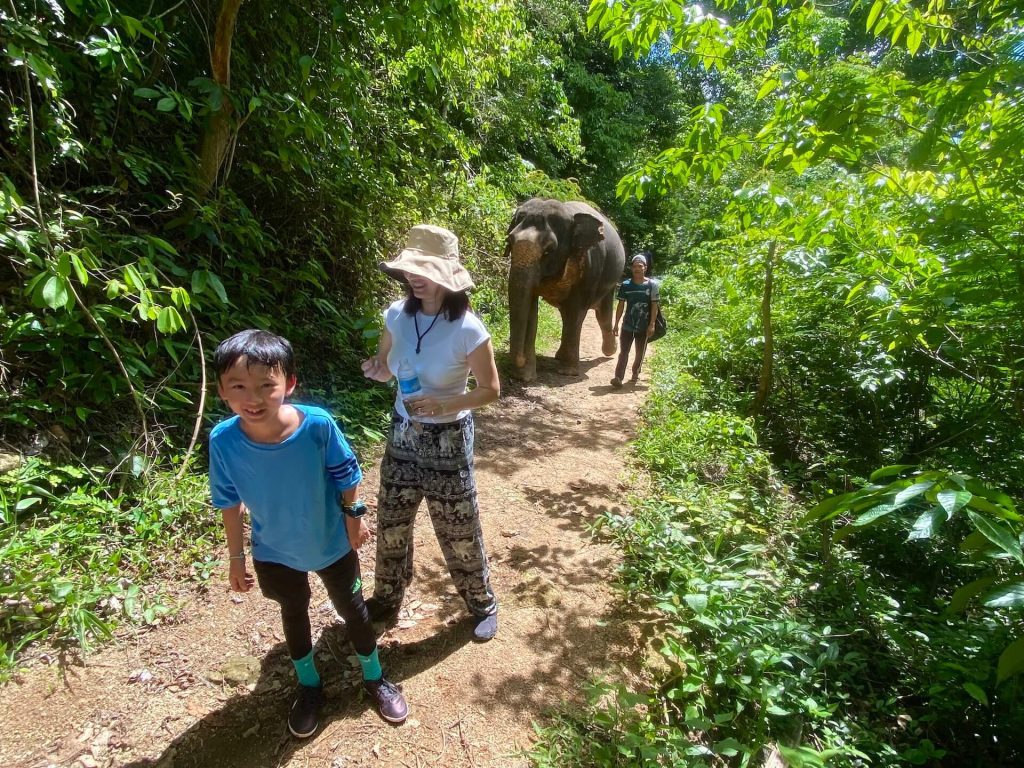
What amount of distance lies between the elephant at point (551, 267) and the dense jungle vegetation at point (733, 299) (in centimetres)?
170

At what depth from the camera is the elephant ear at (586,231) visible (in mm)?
6105

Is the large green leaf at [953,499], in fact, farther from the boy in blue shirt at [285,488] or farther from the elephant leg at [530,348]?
the elephant leg at [530,348]

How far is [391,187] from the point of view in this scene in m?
4.84

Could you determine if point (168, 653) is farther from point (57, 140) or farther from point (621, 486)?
point (621, 486)

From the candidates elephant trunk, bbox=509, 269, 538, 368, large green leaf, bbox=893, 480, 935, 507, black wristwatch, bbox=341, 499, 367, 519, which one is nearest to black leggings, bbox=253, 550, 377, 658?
black wristwatch, bbox=341, 499, 367, 519

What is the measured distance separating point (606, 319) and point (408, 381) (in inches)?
252

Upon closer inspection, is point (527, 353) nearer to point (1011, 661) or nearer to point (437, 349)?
point (437, 349)

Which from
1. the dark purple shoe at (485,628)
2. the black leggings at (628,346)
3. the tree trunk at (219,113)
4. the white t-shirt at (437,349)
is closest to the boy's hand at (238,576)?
the white t-shirt at (437,349)

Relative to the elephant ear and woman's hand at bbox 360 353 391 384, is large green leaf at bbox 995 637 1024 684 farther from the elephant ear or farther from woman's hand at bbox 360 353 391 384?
the elephant ear

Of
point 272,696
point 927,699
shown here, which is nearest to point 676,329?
point 927,699

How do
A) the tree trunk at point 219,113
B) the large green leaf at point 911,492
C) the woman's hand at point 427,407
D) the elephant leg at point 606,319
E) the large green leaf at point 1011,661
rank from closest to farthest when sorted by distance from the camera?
the large green leaf at point 1011,661 → the large green leaf at point 911,492 → the woman's hand at point 427,407 → the tree trunk at point 219,113 → the elephant leg at point 606,319

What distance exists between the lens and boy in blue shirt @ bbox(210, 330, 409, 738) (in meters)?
1.52

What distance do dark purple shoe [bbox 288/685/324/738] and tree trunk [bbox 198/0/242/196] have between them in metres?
3.16

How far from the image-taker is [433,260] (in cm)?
200
